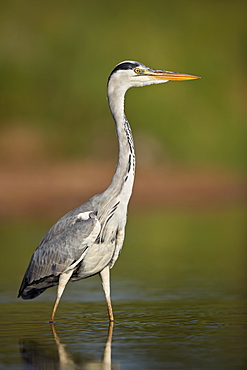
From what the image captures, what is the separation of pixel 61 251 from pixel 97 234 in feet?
1.31

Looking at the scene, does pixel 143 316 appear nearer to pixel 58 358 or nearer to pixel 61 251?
pixel 61 251

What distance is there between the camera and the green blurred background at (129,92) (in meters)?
34.9

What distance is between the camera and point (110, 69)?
41.8m

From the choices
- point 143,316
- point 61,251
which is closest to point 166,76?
point 61,251

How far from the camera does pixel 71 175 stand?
31.0 meters

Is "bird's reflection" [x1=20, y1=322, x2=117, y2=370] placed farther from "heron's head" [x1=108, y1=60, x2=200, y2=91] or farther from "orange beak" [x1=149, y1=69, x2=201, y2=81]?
"orange beak" [x1=149, y1=69, x2=201, y2=81]

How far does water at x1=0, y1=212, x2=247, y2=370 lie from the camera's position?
7535 mm

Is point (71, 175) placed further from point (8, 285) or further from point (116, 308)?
point (116, 308)

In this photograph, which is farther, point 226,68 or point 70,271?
point 226,68

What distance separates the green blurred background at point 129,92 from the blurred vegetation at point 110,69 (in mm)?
50

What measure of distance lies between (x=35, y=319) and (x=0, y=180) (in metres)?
19.4

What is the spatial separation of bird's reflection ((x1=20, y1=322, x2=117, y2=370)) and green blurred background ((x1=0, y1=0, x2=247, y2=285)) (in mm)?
17005

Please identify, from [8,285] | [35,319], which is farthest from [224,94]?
[35,319]

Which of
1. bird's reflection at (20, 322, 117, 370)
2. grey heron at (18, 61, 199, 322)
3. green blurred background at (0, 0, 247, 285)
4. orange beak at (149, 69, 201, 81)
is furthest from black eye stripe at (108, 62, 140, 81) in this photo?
green blurred background at (0, 0, 247, 285)
